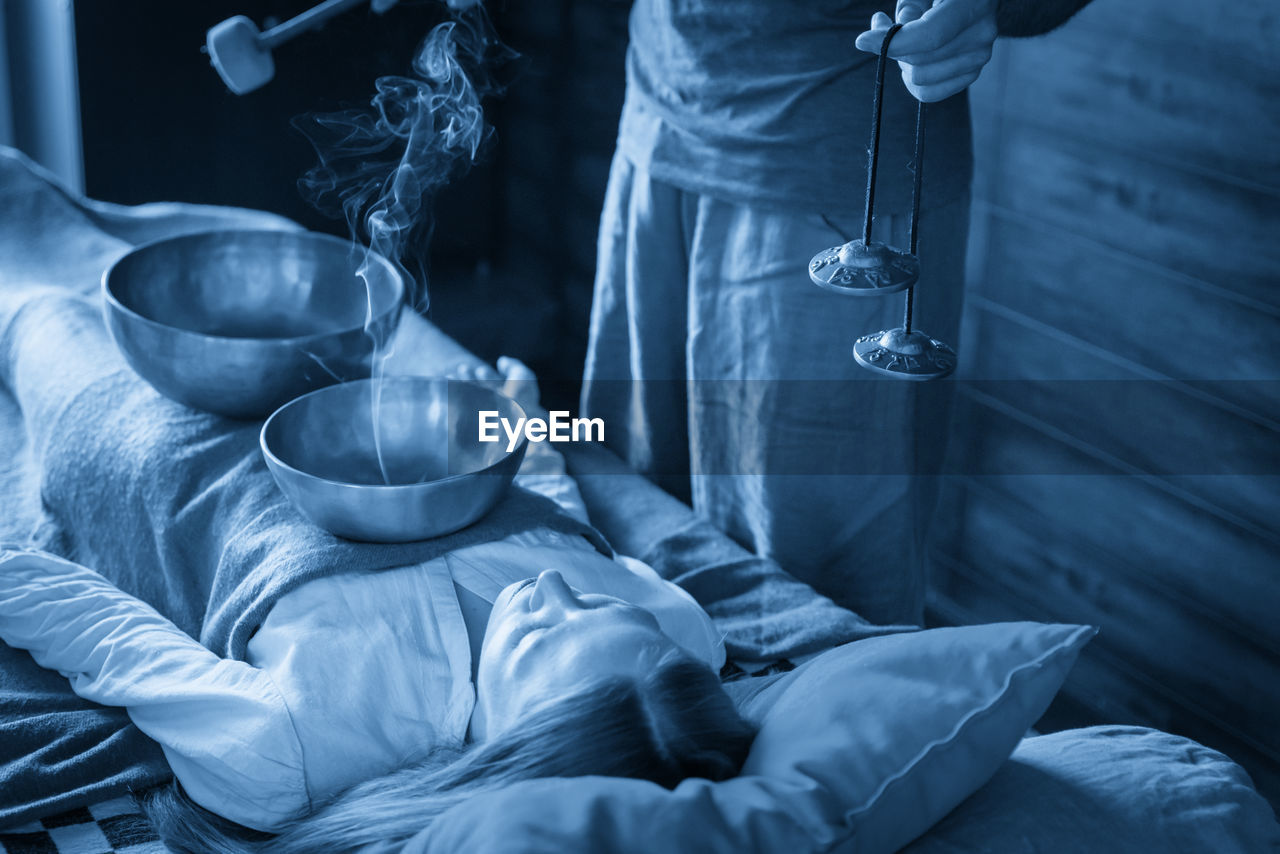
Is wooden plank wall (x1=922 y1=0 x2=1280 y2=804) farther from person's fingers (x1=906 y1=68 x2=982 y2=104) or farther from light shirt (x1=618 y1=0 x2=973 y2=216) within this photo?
person's fingers (x1=906 y1=68 x2=982 y2=104)

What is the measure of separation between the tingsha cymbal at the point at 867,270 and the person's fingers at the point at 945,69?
213 mm

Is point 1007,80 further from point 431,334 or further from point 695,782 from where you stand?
point 695,782

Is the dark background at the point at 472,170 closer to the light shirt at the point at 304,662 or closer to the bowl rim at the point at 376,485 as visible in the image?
the bowl rim at the point at 376,485

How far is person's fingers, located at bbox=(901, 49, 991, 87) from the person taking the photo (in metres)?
1.28

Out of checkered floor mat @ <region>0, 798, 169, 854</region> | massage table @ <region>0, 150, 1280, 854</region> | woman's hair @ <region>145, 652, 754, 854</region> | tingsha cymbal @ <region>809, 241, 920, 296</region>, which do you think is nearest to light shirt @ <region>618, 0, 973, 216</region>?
massage table @ <region>0, 150, 1280, 854</region>

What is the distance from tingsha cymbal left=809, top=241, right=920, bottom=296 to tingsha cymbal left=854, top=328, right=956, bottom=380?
0.08 metres

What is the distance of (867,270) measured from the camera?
3.78 feet

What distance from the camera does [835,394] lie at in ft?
6.34

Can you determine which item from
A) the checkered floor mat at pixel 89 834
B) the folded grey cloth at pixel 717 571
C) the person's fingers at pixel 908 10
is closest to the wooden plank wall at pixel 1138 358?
the folded grey cloth at pixel 717 571

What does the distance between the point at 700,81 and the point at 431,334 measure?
71cm

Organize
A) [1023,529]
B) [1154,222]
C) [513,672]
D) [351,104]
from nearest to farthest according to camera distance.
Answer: [513,672]
[1154,222]
[1023,529]
[351,104]

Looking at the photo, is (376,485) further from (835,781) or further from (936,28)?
(936,28)

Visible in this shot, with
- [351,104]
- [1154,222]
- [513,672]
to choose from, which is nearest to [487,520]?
[513,672]

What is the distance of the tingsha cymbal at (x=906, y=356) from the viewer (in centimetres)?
120
